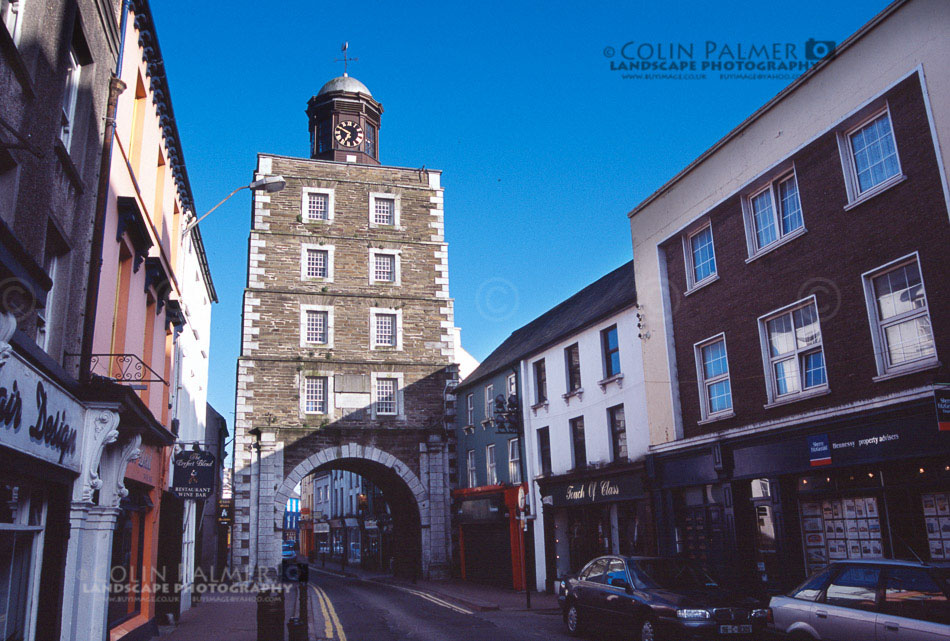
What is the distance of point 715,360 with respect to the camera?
16.9 m

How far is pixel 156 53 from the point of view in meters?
13.6

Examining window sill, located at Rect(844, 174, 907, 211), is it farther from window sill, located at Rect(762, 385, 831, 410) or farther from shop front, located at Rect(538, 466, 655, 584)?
shop front, located at Rect(538, 466, 655, 584)

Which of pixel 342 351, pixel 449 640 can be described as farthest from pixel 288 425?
pixel 449 640

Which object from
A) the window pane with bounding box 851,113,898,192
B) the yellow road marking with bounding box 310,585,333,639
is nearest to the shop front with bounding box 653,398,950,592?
the window pane with bounding box 851,113,898,192

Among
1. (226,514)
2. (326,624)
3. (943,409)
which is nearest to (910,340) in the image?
(943,409)

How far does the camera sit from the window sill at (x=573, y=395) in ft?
75.3

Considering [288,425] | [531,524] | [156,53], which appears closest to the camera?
[156,53]

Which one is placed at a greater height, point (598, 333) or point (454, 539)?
point (598, 333)

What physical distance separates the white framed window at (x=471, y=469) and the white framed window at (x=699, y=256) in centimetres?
1594

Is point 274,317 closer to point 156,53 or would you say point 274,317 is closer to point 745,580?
point 156,53

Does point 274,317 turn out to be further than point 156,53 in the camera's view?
Yes

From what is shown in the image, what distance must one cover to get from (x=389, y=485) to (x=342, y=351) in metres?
7.56

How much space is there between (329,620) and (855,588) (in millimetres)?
12972

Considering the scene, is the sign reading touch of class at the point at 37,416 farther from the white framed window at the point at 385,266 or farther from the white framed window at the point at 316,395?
the white framed window at the point at 385,266
